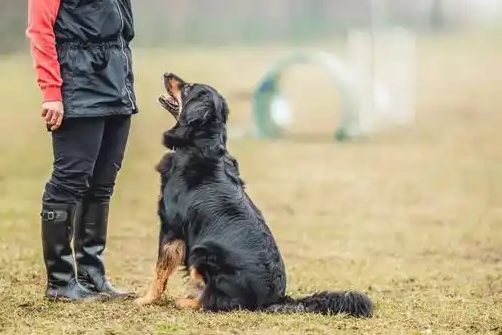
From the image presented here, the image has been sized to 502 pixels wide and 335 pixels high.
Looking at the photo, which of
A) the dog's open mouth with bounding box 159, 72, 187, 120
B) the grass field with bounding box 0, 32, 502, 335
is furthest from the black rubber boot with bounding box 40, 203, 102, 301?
the dog's open mouth with bounding box 159, 72, 187, 120

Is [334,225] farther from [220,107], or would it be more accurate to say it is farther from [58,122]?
[58,122]

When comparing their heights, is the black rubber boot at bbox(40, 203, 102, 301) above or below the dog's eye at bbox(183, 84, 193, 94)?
below

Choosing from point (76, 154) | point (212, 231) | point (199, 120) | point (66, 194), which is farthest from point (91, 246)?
point (199, 120)

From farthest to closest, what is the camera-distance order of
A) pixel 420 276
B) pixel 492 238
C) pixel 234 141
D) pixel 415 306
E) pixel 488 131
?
1. pixel 488 131
2. pixel 234 141
3. pixel 492 238
4. pixel 420 276
5. pixel 415 306

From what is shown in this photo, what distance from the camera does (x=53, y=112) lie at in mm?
4754

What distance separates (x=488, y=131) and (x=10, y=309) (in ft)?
44.3

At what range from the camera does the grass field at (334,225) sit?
4.74 m

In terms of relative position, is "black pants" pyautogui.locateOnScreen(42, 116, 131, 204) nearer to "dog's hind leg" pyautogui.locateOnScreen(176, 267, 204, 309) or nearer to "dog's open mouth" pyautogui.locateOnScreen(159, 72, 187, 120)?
"dog's open mouth" pyautogui.locateOnScreen(159, 72, 187, 120)

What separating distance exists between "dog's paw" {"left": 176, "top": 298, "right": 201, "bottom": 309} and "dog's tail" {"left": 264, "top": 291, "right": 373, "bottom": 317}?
368mm

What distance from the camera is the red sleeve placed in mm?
4742

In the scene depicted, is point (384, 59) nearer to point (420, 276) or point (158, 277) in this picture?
point (420, 276)

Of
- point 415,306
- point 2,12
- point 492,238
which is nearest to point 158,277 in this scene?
point 415,306

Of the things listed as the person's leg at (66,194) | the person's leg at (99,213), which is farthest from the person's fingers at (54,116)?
the person's leg at (99,213)

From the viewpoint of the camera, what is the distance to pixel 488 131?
56.5 ft
